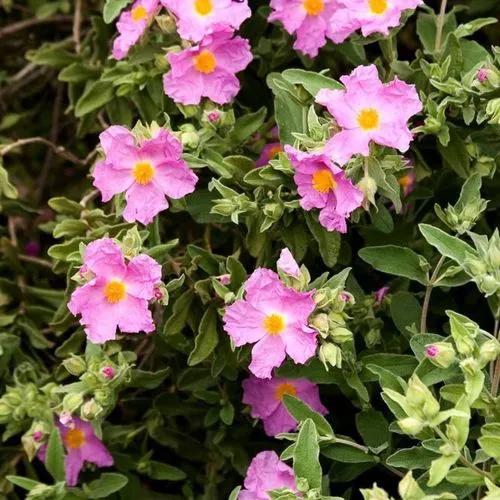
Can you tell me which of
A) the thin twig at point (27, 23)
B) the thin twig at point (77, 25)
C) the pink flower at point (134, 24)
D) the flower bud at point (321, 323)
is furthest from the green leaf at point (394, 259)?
the thin twig at point (27, 23)

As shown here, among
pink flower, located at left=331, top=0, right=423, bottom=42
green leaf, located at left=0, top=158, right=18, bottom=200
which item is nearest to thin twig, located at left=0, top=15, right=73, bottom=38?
green leaf, located at left=0, top=158, right=18, bottom=200

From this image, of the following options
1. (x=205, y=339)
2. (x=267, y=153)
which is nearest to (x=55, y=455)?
(x=205, y=339)

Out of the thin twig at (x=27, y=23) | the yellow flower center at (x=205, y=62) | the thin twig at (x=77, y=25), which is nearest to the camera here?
the yellow flower center at (x=205, y=62)

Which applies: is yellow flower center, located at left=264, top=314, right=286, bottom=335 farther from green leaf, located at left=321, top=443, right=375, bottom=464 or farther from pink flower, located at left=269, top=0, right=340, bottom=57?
→ pink flower, located at left=269, top=0, right=340, bottom=57

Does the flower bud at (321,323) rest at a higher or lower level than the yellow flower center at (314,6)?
lower

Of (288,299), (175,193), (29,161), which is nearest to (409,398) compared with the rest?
(288,299)

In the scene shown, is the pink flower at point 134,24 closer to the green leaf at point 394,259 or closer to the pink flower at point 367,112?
the pink flower at point 367,112

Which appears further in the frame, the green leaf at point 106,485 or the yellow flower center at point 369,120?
the green leaf at point 106,485
